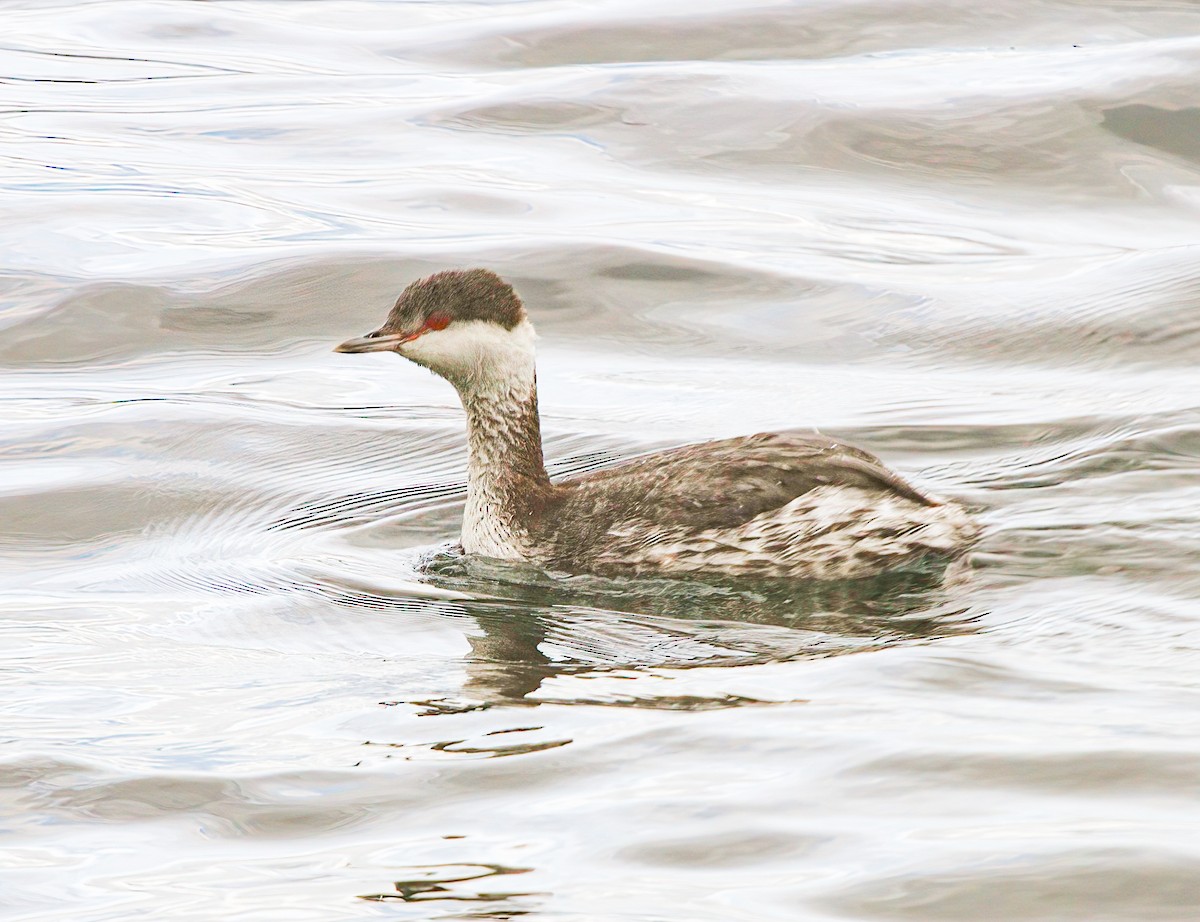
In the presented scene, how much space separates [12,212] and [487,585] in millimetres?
7557

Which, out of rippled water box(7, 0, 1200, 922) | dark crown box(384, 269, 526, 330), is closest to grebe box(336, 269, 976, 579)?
dark crown box(384, 269, 526, 330)

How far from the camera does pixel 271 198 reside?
15289 mm

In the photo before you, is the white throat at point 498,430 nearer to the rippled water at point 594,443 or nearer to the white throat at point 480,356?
the white throat at point 480,356

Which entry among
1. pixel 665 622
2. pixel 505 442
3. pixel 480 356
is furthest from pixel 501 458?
pixel 665 622

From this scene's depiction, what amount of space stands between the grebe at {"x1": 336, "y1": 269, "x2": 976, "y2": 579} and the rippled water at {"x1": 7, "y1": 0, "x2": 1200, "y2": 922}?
0.75ft

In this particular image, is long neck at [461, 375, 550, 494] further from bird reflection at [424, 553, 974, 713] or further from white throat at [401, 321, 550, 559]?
bird reflection at [424, 553, 974, 713]

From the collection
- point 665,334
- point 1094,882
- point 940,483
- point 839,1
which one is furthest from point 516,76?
point 1094,882

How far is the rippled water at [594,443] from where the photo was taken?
5.96 metres

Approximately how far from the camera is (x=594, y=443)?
35.3ft

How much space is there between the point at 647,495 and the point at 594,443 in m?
2.16

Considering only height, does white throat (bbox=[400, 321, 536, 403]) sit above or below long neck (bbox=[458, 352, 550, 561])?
above

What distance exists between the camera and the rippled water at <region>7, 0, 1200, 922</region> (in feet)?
19.5

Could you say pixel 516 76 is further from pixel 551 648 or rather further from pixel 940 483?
pixel 551 648

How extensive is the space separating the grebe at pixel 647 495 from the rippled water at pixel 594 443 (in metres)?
0.23
